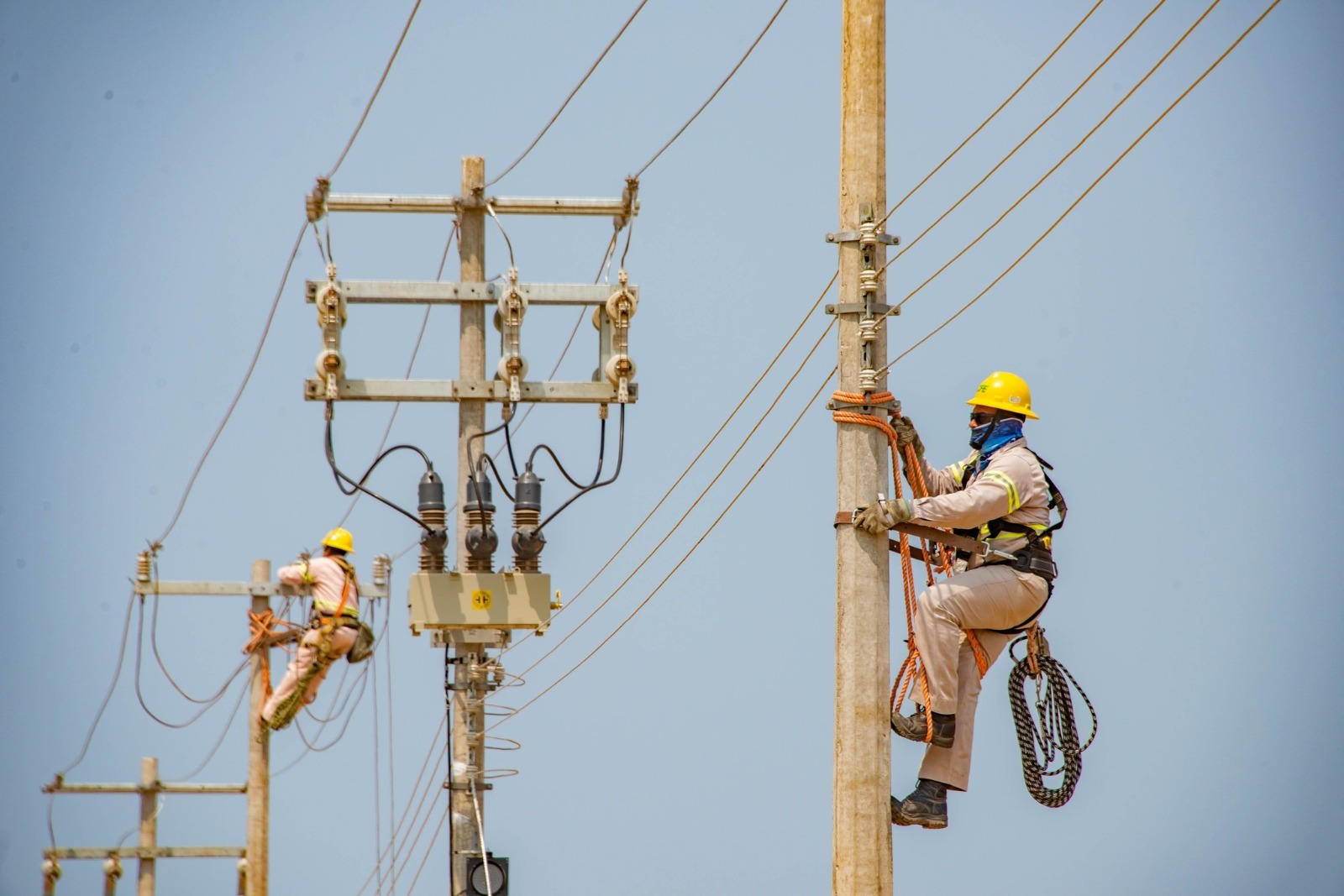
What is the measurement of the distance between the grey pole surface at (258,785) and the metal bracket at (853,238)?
13.6m

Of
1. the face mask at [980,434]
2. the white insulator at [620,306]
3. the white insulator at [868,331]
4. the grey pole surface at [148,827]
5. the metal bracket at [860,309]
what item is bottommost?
the grey pole surface at [148,827]

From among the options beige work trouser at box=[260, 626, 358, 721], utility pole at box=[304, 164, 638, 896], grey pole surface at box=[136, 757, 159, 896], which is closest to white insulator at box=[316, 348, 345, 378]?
utility pole at box=[304, 164, 638, 896]

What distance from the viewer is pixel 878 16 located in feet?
33.2

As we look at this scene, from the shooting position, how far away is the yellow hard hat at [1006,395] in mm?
10789

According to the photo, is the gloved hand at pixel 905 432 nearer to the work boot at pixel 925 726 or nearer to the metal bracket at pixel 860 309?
the metal bracket at pixel 860 309

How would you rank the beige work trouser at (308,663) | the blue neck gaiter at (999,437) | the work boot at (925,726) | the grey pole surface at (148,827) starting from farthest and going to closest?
the grey pole surface at (148,827) → the beige work trouser at (308,663) → the blue neck gaiter at (999,437) → the work boot at (925,726)

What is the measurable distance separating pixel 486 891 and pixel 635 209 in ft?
15.4

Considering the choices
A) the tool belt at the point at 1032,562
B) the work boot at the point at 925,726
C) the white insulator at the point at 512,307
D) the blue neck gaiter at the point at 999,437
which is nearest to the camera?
the work boot at the point at 925,726

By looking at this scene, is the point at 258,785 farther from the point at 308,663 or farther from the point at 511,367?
the point at 511,367

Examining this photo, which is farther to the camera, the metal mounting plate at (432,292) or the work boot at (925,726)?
the metal mounting plate at (432,292)

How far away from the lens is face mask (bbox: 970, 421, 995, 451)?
10820mm

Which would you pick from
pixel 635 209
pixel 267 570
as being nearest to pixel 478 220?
pixel 635 209

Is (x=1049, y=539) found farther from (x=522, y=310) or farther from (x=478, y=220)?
(x=478, y=220)

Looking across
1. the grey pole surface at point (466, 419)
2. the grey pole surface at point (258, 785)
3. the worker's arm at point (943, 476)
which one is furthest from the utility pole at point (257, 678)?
the worker's arm at point (943, 476)
